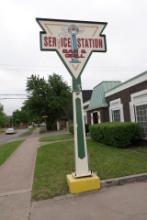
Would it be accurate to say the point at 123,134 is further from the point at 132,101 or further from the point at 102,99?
the point at 102,99

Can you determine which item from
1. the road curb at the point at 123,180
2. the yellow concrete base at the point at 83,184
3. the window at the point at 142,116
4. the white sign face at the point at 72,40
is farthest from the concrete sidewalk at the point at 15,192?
the window at the point at 142,116

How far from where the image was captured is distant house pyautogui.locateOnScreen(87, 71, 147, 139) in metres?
12.5

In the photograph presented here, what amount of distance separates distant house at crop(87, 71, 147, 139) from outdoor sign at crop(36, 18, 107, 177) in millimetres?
6104

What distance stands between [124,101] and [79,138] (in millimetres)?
9254

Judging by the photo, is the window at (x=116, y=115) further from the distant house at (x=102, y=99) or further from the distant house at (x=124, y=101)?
the distant house at (x=102, y=99)

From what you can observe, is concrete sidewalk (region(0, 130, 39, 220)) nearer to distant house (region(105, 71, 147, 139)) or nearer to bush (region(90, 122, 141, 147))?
bush (region(90, 122, 141, 147))

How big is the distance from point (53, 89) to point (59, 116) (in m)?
4.95

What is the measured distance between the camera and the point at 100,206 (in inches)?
182

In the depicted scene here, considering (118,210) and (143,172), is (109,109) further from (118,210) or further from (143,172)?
(118,210)

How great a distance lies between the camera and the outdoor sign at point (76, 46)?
20.0 feet

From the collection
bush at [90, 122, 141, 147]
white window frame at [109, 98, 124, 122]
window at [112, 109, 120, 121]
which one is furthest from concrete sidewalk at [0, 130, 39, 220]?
window at [112, 109, 120, 121]

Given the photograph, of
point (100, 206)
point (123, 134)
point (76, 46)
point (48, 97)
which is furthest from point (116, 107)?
point (48, 97)

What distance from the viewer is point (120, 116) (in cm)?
1585

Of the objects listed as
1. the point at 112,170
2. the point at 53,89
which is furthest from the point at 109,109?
the point at 53,89
